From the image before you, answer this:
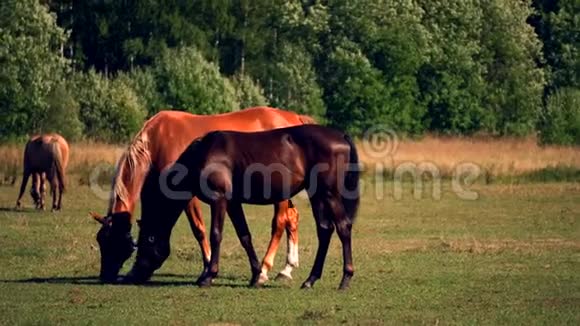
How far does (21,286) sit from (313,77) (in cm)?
4714

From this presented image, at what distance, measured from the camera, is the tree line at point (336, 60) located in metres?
57.1

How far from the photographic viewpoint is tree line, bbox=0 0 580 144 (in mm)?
57062

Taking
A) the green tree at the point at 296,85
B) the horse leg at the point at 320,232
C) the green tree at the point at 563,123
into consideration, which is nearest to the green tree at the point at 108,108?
the green tree at the point at 296,85

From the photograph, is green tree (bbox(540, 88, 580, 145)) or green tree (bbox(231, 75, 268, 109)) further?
green tree (bbox(231, 75, 268, 109))

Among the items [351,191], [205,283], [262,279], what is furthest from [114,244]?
[351,191]

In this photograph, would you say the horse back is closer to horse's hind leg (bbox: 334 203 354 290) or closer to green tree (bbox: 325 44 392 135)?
horse's hind leg (bbox: 334 203 354 290)

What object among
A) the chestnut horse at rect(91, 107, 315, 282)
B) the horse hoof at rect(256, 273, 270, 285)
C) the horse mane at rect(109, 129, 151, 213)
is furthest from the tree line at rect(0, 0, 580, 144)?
the horse hoof at rect(256, 273, 270, 285)

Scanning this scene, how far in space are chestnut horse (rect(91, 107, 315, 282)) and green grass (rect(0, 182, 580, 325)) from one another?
0.48 m

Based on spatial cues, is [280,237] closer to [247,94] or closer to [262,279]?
[262,279]

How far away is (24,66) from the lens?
52.1 meters

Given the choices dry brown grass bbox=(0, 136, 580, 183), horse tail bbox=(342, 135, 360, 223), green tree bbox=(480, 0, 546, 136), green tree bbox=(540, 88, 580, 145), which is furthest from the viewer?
green tree bbox=(480, 0, 546, 136)

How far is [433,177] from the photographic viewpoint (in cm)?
4281

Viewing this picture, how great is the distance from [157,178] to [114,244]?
0.98m

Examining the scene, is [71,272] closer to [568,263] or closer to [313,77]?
[568,263]
